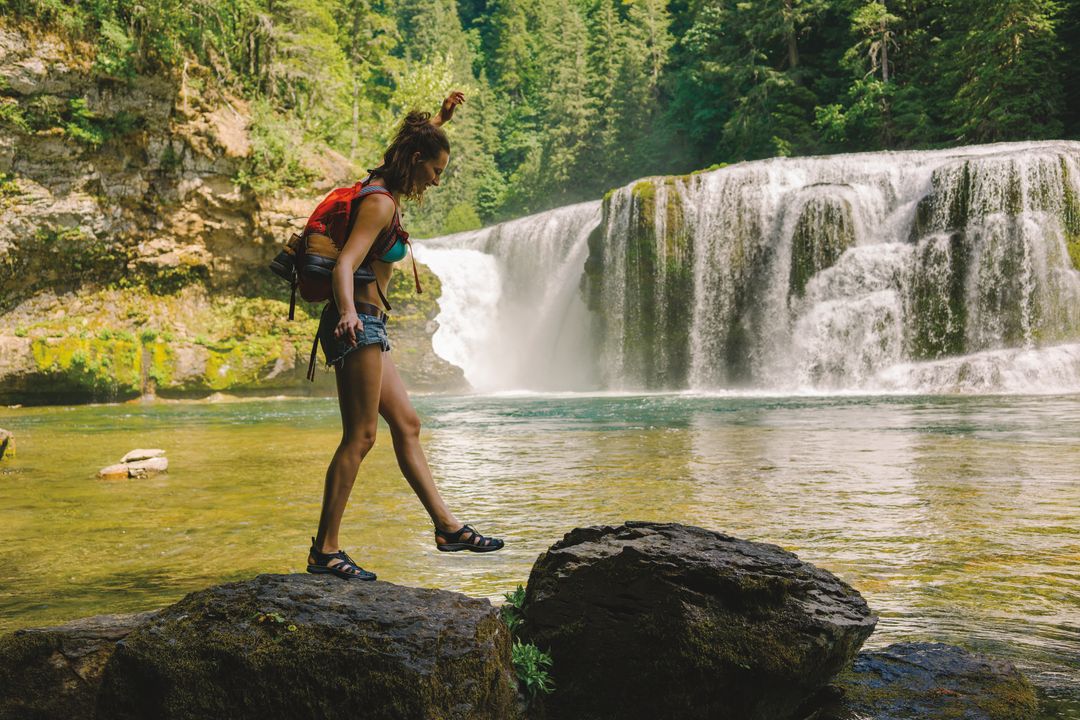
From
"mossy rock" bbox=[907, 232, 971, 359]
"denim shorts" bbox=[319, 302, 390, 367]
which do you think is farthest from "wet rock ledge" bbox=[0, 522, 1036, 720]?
"mossy rock" bbox=[907, 232, 971, 359]

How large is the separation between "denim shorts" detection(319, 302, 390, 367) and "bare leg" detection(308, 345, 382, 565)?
0.10ft

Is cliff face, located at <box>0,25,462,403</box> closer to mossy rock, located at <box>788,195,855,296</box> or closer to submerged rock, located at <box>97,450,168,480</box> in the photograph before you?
mossy rock, located at <box>788,195,855,296</box>

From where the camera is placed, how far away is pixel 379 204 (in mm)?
3127

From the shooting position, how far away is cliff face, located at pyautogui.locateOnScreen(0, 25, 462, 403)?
69.9 ft

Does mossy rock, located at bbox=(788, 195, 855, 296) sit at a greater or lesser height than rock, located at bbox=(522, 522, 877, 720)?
greater

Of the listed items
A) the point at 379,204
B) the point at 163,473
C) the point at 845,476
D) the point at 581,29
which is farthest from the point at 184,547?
the point at 581,29

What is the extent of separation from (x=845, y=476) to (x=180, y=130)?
68.5 ft

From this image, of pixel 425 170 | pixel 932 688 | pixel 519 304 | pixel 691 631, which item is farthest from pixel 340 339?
pixel 519 304

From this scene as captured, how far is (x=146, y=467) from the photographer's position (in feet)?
27.4

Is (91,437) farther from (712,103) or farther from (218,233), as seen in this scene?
(712,103)

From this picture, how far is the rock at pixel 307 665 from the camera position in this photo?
6.86 ft

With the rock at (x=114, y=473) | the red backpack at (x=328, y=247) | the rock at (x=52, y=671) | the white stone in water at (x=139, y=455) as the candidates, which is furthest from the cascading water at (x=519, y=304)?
the rock at (x=52, y=671)

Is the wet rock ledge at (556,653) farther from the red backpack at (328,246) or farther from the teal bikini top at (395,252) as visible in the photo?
the teal bikini top at (395,252)

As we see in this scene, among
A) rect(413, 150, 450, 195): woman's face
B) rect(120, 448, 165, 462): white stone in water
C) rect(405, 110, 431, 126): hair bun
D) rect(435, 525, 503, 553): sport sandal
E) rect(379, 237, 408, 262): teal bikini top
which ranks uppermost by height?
rect(405, 110, 431, 126): hair bun
